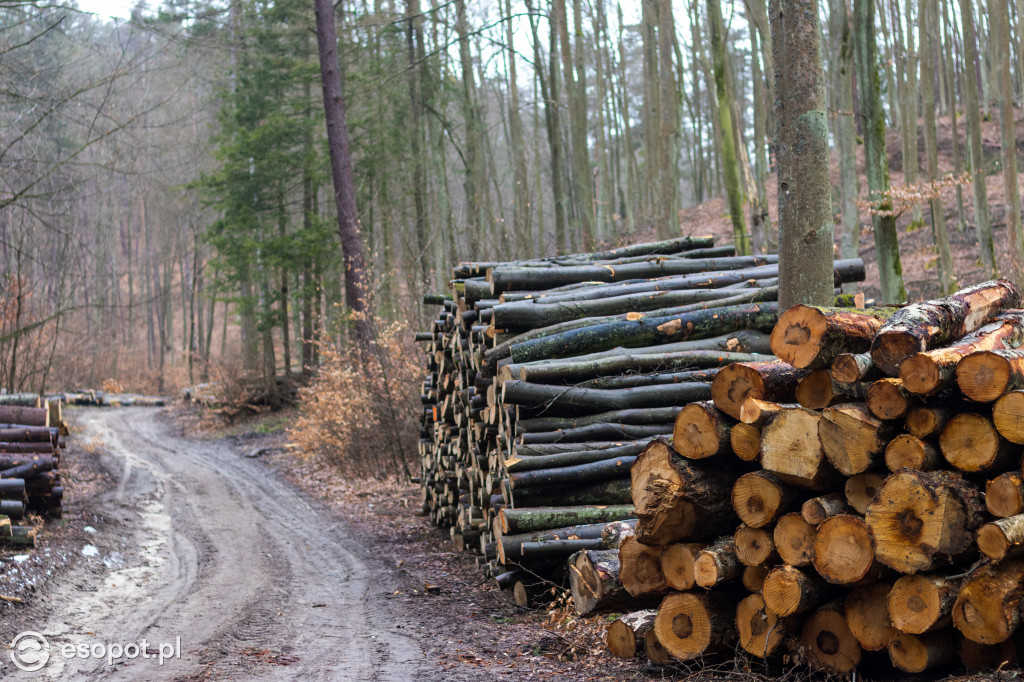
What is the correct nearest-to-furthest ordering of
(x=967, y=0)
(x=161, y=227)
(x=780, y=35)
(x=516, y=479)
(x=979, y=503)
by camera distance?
(x=979, y=503), (x=780, y=35), (x=516, y=479), (x=967, y=0), (x=161, y=227)

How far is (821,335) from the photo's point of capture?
418 cm

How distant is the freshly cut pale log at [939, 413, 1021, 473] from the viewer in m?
3.59


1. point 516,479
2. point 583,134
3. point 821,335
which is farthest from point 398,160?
point 821,335

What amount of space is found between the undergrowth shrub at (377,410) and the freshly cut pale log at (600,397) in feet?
19.8

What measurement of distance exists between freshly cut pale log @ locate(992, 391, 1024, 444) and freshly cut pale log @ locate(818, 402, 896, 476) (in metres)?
0.44

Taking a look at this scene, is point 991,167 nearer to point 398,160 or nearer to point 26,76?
point 398,160

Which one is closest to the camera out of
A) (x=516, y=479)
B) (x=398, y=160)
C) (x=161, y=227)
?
(x=516, y=479)

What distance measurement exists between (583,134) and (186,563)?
16.7 meters

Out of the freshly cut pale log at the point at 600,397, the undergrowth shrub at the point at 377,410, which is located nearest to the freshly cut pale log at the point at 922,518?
the freshly cut pale log at the point at 600,397

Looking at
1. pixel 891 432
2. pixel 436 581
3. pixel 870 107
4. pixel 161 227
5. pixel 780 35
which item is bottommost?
pixel 436 581

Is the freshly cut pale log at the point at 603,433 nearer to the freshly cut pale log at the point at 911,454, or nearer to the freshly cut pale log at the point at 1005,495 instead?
the freshly cut pale log at the point at 911,454

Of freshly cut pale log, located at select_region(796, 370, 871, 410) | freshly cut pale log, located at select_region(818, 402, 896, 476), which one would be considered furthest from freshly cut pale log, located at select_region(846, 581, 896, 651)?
freshly cut pale log, located at select_region(796, 370, 871, 410)

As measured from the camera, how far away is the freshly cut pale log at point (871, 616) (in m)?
3.78

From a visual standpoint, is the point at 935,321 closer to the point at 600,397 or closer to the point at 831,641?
the point at 831,641
